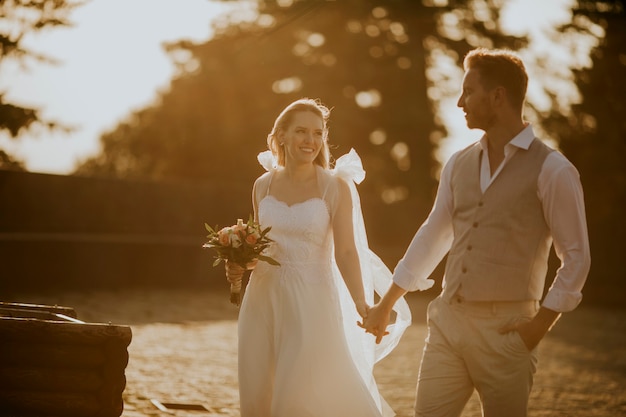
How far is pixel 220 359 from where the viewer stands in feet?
38.1

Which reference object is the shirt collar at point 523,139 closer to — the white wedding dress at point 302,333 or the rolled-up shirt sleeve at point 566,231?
the rolled-up shirt sleeve at point 566,231

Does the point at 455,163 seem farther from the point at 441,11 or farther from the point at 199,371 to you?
the point at 441,11

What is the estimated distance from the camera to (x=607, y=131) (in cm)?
2816

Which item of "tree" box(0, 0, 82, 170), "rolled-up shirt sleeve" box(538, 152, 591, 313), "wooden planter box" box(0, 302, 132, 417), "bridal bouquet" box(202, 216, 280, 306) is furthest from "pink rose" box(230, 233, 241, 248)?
"tree" box(0, 0, 82, 170)

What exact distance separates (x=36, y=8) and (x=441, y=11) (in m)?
10.1

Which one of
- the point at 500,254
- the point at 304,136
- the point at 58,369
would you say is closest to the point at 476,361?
the point at 500,254

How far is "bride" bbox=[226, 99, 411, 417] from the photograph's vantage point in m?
5.72

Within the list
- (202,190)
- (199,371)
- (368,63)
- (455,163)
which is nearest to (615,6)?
(199,371)

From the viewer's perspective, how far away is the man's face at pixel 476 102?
4496 millimetres

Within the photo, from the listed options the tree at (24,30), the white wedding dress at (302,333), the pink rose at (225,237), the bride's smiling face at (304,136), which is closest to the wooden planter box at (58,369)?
the pink rose at (225,237)

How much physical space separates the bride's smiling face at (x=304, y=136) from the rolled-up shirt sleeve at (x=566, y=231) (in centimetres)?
204

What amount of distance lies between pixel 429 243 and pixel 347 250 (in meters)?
1.29

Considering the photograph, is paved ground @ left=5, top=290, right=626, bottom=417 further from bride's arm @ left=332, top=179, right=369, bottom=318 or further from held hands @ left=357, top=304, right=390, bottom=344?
held hands @ left=357, top=304, right=390, bottom=344

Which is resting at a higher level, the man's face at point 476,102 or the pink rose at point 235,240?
the man's face at point 476,102
